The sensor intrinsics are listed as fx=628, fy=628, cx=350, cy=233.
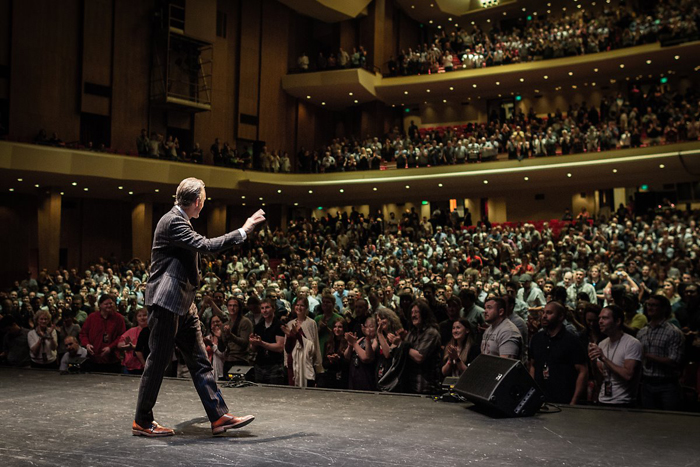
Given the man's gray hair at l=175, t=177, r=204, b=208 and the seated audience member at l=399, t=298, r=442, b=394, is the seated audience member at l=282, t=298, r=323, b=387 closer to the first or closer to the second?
the seated audience member at l=399, t=298, r=442, b=394

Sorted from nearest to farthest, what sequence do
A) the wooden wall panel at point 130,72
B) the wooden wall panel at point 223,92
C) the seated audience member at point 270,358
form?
the seated audience member at point 270,358
the wooden wall panel at point 130,72
the wooden wall panel at point 223,92

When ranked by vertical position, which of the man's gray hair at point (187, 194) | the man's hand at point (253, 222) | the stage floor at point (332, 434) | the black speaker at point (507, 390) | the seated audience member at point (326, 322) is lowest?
the stage floor at point (332, 434)

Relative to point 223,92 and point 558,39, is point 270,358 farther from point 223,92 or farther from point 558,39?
point 558,39

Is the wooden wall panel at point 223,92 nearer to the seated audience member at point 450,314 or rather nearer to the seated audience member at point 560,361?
the seated audience member at point 450,314

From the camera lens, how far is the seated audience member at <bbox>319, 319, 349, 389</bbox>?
5.19 metres

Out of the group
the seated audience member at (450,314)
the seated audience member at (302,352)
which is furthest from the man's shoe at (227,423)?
→ the seated audience member at (450,314)

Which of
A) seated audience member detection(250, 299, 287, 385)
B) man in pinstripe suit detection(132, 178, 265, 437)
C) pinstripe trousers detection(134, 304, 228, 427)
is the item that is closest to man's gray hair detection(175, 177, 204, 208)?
man in pinstripe suit detection(132, 178, 265, 437)

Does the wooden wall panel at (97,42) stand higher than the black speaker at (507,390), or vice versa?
the wooden wall panel at (97,42)

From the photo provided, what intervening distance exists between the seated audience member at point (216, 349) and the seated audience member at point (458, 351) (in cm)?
197

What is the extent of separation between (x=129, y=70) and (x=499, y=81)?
1131 centimetres

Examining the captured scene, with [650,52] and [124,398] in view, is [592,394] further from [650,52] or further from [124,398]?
[650,52]

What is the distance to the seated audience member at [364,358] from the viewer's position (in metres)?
4.73

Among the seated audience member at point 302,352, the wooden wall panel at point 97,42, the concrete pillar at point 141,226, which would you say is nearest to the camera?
the seated audience member at point 302,352

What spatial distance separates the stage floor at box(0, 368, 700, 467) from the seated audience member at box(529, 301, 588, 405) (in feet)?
1.45
